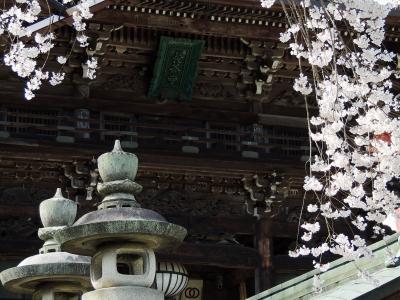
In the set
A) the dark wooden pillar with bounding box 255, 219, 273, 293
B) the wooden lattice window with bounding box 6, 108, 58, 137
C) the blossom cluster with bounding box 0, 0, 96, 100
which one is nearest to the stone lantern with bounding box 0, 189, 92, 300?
the blossom cluster with bounding box 0, 0, 96, 100

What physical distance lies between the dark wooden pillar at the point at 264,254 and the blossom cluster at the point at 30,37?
391 centimetres

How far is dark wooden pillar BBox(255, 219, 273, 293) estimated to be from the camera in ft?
52.5

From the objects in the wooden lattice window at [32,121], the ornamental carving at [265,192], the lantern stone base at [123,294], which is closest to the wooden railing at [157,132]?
the wooden lattice window at [32,121]

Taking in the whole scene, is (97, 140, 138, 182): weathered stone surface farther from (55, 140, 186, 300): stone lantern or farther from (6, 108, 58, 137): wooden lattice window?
(6, 108, 58, 137): wooden lattice window

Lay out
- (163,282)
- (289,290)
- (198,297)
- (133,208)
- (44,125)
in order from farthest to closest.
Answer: (198,297) → (163,282) → (44,125) → (289,290) → (133,208)

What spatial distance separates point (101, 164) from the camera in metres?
8.19

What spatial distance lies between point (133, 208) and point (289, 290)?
283cm

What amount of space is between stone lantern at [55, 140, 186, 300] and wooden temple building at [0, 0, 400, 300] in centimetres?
637

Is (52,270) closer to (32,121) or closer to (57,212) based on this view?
(57,212)

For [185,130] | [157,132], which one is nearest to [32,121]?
[157,132]

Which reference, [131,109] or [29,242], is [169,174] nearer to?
[131,109]

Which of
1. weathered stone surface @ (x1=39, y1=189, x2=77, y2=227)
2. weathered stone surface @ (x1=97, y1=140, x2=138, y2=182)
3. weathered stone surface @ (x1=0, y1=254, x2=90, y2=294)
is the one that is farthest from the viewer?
weathered stone surface @ (x1=39, y1=189, x2=77, y2=227)

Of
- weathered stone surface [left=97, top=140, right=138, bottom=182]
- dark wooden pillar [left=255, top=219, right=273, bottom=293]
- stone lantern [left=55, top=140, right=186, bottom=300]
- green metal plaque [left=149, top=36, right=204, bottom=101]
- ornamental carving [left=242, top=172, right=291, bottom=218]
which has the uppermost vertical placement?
green metal plaque [left=149, top=36, right=204, bottom=101]

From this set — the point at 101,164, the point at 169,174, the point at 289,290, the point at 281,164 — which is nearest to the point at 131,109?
the point at 169,174
